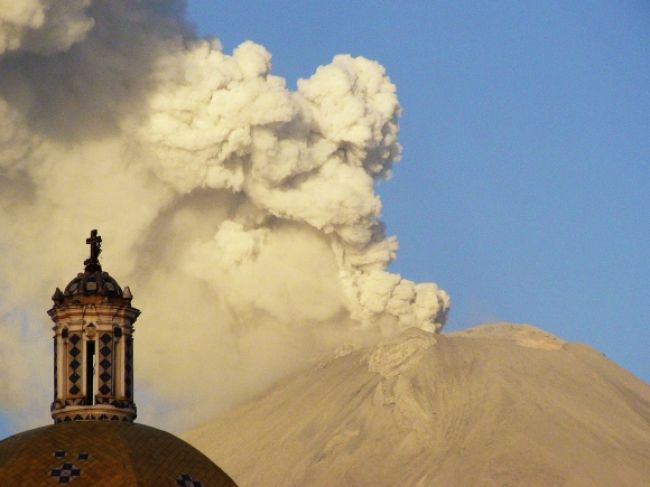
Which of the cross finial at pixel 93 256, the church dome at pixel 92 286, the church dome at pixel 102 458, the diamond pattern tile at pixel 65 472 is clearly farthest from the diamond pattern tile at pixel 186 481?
the cross finial at pixel 93 256

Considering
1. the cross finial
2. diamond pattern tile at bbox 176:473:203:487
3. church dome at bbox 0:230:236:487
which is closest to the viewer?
church dome at bbox 0:230:236:487

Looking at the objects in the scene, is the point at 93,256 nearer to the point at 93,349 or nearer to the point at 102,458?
the point at 93,349

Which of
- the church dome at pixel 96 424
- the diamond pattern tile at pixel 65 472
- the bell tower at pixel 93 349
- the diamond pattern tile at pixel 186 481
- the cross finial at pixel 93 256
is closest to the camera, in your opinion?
the diamond pattern tile at pixel 65 472

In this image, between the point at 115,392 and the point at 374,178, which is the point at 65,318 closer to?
the point at 115,392

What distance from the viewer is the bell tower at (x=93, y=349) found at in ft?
106

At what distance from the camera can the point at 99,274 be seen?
32.6 m

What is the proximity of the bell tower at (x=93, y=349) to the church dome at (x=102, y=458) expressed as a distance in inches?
14.5

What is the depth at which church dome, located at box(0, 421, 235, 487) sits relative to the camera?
3041 cm

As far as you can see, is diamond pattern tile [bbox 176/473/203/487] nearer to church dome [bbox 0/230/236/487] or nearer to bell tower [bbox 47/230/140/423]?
church dome [bbox 0/230/236/487]

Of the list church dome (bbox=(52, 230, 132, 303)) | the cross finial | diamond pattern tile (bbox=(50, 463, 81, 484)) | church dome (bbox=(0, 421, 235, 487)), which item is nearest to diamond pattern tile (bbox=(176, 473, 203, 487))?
church dome (bbox=(0, 421, 235, 487))

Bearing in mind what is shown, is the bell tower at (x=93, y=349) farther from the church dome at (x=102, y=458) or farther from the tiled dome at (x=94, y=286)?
the church dome at (x=102, y=458)

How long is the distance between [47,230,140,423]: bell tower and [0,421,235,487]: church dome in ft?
1.21

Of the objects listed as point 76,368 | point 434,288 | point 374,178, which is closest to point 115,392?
point 76,368

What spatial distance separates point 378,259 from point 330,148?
40.7 feet
